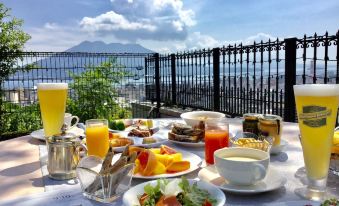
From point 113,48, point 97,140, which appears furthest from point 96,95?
point 113,48

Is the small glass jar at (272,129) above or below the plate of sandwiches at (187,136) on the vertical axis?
above

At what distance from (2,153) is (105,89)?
24.1 ft

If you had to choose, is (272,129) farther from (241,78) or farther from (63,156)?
(241,78)

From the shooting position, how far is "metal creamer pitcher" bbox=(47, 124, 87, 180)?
1376mm

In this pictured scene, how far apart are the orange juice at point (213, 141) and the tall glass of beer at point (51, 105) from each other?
81 centimetres

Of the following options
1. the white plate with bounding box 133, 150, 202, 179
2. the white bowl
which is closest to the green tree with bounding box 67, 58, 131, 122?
the white bowl

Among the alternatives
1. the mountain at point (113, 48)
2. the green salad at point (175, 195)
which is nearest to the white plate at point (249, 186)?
the green salad at point (175, 195)

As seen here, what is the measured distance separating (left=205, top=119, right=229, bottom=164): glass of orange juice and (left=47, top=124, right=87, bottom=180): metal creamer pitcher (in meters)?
0.59

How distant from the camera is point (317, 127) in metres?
1.13

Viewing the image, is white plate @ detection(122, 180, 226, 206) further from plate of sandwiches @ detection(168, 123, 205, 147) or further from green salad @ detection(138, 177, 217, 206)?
plate of sandwiches @ detection(168, 123, 205, 147)

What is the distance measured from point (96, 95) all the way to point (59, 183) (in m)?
7.85

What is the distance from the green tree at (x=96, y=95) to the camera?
876 centimetres

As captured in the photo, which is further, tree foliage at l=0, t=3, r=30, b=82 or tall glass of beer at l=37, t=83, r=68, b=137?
tree foliage at l=0, t=3, r=30, b=82

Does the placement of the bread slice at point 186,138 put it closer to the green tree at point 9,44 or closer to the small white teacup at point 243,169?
the small white teacup at point 243,169
